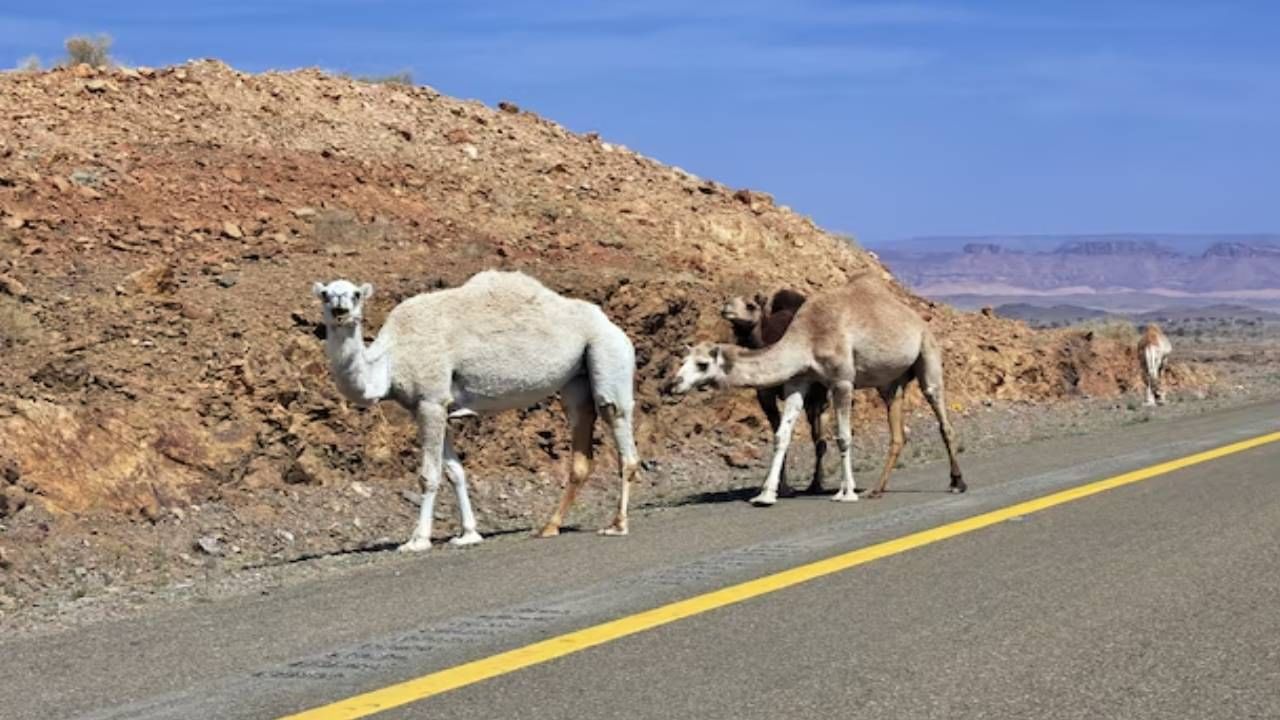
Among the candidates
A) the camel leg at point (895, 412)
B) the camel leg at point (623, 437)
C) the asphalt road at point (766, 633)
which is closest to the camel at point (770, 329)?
the camel leg at point (895, 412)

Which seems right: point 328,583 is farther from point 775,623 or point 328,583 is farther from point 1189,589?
point 1189,589

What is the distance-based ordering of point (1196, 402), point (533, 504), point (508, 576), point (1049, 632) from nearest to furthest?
point (1049, 632)
point (508, 576)
point (533, 504)
point (1196, 402)

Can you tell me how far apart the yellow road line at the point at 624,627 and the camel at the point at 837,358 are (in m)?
3.06

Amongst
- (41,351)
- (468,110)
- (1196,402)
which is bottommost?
(1196,402)

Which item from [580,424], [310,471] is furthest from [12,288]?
[580,424]

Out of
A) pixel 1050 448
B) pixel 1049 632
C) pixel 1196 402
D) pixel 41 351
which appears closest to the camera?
pixel 1049 632

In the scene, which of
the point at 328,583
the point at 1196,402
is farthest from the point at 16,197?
the point at 1196,402

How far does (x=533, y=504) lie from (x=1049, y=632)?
10853 mm

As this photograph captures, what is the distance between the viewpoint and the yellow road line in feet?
22.1

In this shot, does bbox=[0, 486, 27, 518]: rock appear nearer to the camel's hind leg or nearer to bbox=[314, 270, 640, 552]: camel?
bbox=[314, 270, 640, 552]: camel

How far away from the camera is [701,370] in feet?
51.9

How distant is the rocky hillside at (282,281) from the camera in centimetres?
1533

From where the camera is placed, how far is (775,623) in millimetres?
8250

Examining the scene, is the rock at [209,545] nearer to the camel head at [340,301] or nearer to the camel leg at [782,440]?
the camel head at [340,301]
